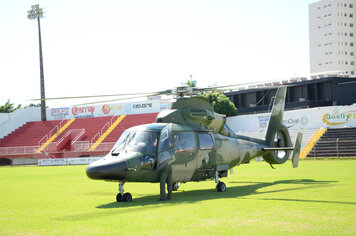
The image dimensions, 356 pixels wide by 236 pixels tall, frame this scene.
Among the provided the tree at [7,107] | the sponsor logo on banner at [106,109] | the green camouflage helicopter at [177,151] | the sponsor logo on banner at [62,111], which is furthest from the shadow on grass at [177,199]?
the tree at [7,107]

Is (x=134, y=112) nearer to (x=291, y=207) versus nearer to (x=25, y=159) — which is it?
(x=25, y=159)

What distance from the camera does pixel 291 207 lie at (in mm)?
10180

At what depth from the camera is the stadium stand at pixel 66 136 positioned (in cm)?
5431

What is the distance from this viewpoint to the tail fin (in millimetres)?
18500

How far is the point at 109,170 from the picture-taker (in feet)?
38.4

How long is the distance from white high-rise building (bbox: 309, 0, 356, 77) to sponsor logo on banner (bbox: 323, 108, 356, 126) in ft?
281

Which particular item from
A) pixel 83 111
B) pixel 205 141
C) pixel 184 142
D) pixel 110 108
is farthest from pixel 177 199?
pixel 83 111

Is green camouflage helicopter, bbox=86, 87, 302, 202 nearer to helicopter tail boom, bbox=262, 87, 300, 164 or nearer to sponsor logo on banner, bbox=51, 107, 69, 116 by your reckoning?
helicopter tail boom, bbox=262, 87, 300, 164

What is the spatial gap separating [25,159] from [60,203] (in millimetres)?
49855

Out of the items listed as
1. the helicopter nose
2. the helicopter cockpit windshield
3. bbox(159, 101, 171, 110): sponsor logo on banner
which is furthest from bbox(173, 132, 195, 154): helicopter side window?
bbox(159, 101, 171, 110): sponsor logo on banner

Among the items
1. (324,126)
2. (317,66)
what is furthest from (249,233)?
(317,66)

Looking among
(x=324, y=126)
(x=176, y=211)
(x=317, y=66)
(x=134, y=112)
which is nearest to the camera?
(x=176, y=211)

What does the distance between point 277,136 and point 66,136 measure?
152 feet

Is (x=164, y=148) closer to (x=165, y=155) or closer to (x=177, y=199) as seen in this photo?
(x=165, y=155)
